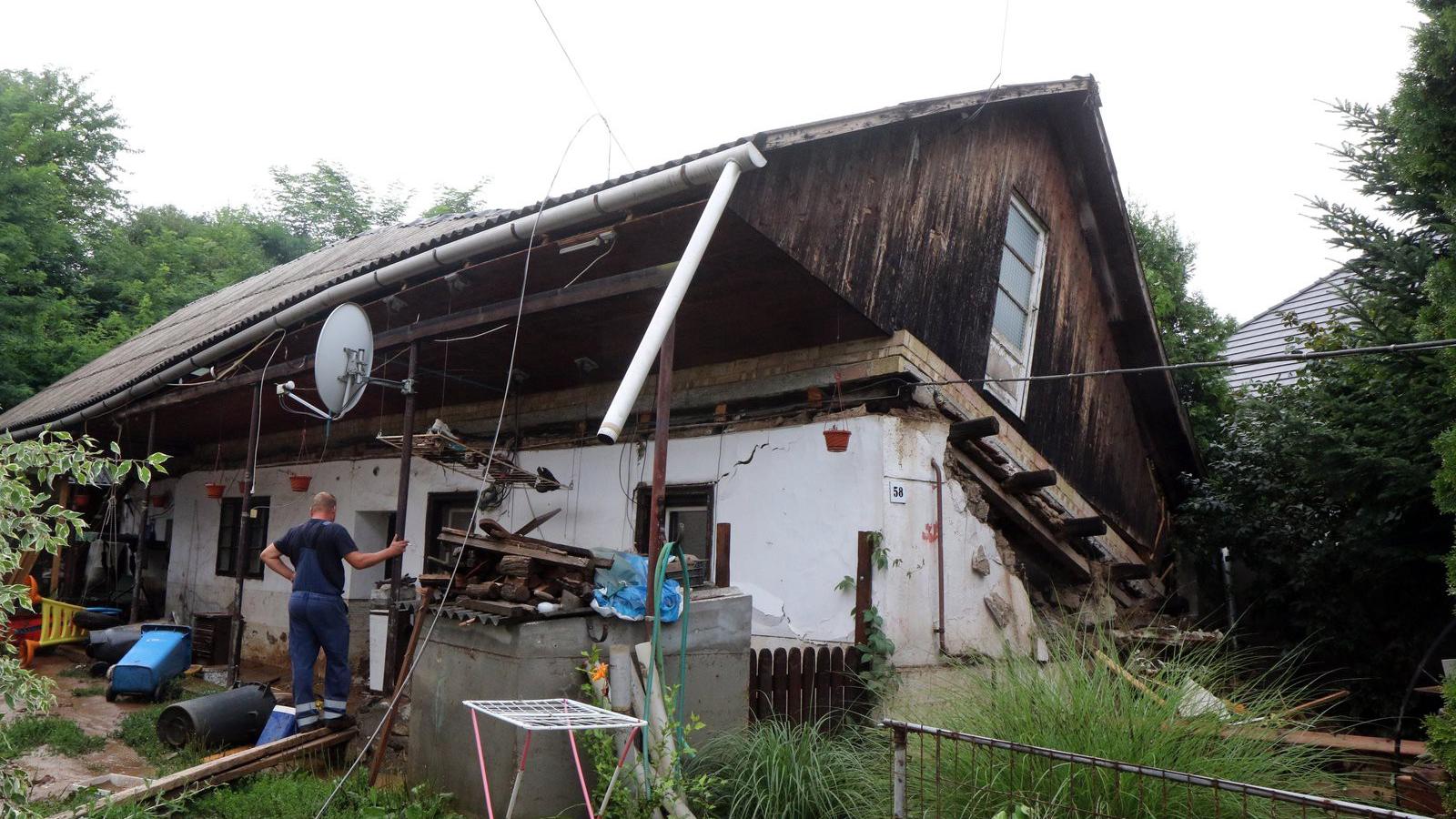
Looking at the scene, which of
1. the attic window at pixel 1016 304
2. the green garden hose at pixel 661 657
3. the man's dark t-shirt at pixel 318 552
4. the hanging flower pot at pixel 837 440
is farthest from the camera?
the attic window at pixel 1016 304

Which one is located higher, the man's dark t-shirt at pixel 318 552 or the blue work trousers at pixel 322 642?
the man's dark t-shirt at pixel 318 552

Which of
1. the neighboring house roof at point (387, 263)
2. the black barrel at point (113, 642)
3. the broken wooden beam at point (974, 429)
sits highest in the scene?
the neighboring house roof at point (387, 263)

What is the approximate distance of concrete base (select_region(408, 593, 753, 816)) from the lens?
15.1 feet

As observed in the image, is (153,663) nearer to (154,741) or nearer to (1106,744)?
(154,741)

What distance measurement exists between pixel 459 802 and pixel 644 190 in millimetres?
3463

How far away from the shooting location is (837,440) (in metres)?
6.66

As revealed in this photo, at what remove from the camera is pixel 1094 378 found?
10672mm

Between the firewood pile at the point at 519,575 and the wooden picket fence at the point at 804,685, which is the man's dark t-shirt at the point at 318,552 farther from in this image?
the wooden picket fence at the point at 804,685

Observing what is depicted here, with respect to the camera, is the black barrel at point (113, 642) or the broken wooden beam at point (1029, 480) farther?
the black barrel at point (113, 642)

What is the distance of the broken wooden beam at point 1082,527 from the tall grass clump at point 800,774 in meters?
4.19

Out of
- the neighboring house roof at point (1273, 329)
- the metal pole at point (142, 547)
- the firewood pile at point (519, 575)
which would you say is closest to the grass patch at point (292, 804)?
the firewood pile at point (519, 575)

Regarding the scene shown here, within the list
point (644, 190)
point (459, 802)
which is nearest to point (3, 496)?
point (459, 802)

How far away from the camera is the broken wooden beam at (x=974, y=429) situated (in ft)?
23.1

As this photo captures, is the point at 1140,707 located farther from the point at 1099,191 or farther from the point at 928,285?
the point at 1099,191
